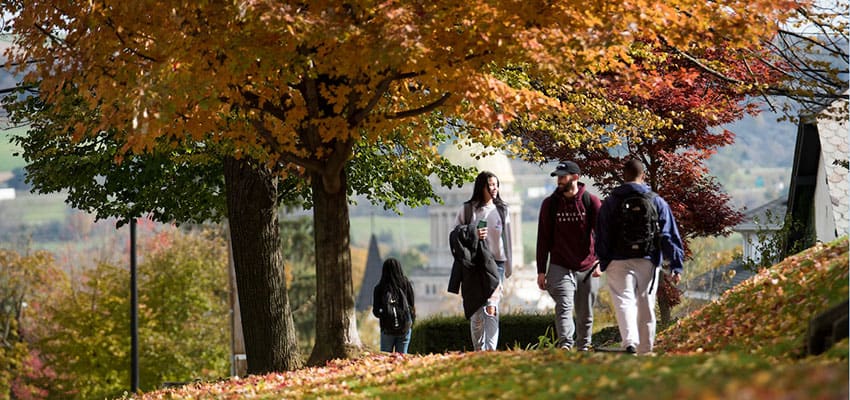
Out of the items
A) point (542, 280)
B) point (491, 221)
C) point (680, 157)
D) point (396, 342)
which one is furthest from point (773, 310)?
point (680, 157)

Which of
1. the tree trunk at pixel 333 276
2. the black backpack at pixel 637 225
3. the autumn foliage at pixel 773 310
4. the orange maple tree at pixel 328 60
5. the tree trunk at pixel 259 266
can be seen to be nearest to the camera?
the autumn foliage at pixel 773 310

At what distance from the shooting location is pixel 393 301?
14070 millimetres

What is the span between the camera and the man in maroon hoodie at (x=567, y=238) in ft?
34.4

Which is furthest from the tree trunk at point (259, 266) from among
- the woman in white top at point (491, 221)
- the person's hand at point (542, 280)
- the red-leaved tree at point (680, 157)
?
the person's hand at point (542, 280)

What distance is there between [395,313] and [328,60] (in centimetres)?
445

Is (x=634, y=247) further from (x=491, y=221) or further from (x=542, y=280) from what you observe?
(x=491, y=221)

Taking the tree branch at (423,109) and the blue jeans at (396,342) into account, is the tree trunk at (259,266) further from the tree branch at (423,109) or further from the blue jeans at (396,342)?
the tree branch at (423,109)

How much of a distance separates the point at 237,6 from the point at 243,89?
1.70 m

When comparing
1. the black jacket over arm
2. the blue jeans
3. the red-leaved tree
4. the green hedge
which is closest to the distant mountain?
the red-leaved tree

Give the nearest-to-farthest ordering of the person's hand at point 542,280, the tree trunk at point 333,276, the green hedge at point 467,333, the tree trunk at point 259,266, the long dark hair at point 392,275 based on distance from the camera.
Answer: the person's hand at point 542,280, the tree trunk at point 333,276, the long dark hair at point 392,275, the tree trunk at point 259,266, the green hedge at point 467,333

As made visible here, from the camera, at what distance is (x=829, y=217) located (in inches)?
823

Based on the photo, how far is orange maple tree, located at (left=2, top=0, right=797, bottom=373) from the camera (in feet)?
32.7

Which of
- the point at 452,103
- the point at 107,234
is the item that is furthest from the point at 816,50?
the point at 107,234

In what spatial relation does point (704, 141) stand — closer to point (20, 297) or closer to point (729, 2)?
point (729, 2)
